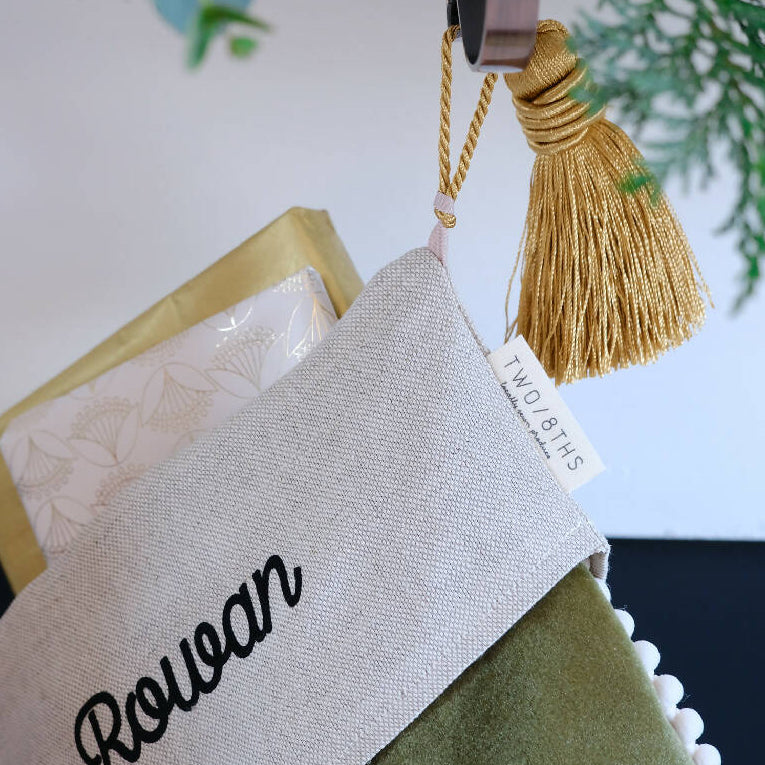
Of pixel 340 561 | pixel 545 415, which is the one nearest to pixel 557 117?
pixel 545 415

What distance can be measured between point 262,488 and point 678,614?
76cm

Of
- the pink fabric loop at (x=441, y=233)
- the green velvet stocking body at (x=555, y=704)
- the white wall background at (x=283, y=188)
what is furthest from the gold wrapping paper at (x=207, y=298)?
the green velvet stocking body at (x=555, y=704)

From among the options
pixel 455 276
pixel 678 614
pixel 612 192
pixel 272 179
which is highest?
pixel 272 179

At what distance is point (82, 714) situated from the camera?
1.75 ft

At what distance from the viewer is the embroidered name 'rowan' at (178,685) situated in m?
0.50

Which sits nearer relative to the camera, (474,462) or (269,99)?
(474,462)

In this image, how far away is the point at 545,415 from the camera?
518 mm

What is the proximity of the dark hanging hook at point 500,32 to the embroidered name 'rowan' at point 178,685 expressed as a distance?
0.33 metres

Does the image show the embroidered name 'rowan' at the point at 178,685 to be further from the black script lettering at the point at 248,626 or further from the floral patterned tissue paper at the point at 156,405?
the floral patterned tissue paper at the point at 156,405

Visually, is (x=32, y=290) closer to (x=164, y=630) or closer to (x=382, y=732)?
(x=164, y=630)

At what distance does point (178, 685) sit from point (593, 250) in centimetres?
41

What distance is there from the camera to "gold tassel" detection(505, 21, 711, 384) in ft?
1.65

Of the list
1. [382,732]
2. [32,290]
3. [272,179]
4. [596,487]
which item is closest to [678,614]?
[596,487]

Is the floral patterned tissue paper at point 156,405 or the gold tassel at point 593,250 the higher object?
the floral patterned tissue paper at point 156,405
